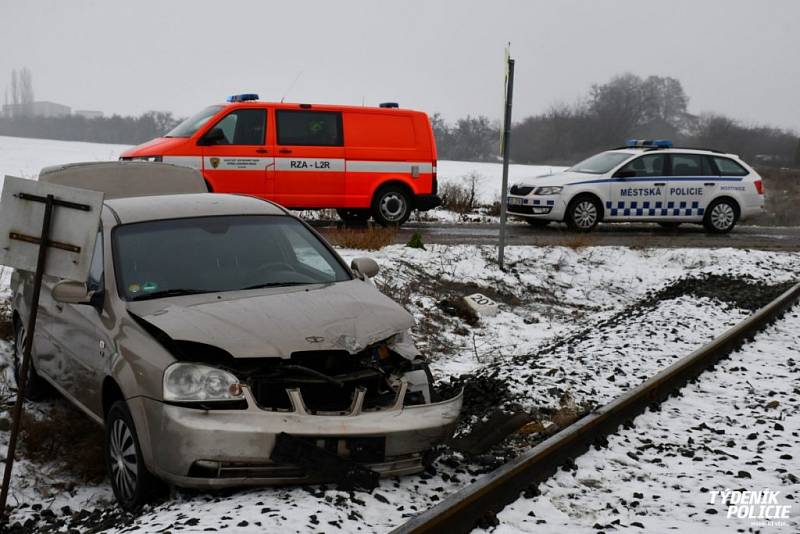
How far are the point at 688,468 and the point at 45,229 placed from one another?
4.00m

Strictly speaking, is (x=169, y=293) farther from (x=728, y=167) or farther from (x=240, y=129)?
(x=728, y=167)

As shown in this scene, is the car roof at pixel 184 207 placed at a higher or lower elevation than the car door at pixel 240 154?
lower

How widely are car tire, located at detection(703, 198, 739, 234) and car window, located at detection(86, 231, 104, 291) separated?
1499cm

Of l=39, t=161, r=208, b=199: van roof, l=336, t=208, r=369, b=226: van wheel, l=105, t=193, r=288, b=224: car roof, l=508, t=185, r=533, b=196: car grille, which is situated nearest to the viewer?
l=105, t=193, r=288, b=224: car roof

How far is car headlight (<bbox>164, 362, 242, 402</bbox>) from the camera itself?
13.4 ft

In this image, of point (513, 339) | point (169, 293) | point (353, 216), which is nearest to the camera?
point (169, 293)

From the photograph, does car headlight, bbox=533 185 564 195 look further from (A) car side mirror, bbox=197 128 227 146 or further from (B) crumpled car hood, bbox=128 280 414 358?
(B) crumpled car hood, bbox=128 280 414 358

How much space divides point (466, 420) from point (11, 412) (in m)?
3.40

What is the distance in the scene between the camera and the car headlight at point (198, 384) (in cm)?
409

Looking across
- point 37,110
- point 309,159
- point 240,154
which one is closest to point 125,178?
point 240,154

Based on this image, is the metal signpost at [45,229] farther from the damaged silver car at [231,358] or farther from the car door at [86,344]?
the car door at [86,344]

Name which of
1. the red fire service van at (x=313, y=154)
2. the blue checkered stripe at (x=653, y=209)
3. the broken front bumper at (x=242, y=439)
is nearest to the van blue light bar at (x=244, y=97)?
the red fire service van at (x=313, y=154)

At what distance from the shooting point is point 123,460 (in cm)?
446

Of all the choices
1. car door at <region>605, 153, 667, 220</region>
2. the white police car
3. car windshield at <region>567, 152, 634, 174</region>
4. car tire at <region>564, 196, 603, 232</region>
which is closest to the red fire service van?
the white police car
